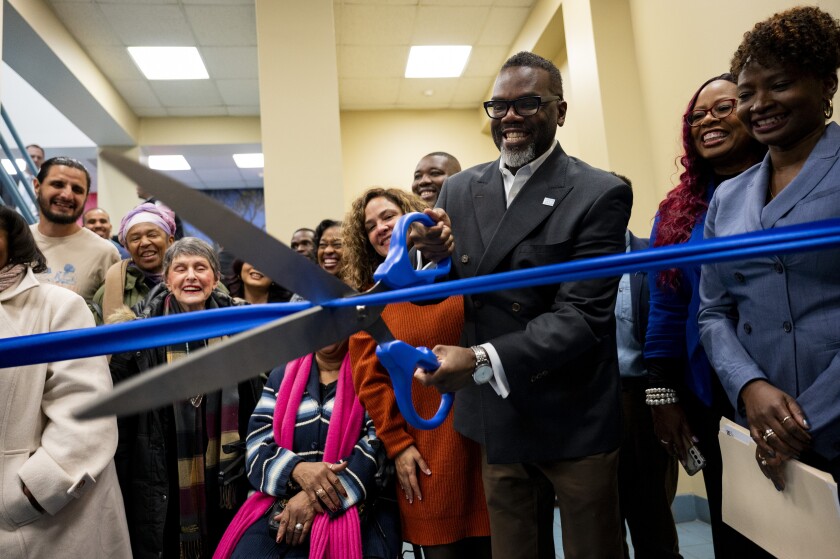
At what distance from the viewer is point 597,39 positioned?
3.66 m

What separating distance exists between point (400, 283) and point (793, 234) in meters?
0.51

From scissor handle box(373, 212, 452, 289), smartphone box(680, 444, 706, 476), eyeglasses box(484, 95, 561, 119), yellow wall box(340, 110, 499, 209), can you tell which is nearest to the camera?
scissor handle box(373, 212, 452, 289)

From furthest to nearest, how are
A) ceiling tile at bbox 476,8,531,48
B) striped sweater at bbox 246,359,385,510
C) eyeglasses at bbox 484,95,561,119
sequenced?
1. ceiling tile at bbox 476,8,531,48
2. striped sweater at bbox 246,359,385,510
3. eyeglasses at bbox 484,95,561,119

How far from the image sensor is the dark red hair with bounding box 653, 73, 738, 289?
1454 millimetres

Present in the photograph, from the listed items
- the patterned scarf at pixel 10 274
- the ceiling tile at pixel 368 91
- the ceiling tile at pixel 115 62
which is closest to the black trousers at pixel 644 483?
the patterned scarf at pixel 10 274

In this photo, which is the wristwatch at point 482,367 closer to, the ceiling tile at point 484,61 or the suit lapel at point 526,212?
the suit lapel at point 526,212

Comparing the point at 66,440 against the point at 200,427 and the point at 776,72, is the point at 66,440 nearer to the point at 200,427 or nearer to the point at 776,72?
the point at 200,427

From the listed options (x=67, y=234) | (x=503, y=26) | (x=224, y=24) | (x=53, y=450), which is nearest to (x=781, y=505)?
(x=53, y=450)

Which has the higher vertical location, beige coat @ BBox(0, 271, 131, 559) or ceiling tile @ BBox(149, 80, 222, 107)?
ceiling tile @ BBox(149, 80, 222, 107)

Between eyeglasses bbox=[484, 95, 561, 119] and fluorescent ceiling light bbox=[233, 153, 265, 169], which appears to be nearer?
eyeglasses bbox=[484, 95, 561, 119]

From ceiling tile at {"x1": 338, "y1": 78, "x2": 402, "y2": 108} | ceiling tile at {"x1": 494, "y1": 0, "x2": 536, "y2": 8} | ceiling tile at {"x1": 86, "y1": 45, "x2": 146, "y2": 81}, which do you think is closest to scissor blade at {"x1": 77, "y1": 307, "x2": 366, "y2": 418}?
ceiling tile at {"x1": 494, "y1": 0, "x2": 536, "y2": 8}

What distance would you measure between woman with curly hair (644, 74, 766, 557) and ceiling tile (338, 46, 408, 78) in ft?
14.7

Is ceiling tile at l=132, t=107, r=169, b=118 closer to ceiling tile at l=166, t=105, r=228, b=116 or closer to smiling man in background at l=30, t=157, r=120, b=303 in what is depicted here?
ceiling tile at l=166, t=105, r=228, b=116

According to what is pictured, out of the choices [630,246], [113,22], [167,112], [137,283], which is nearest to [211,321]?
[630,246]
